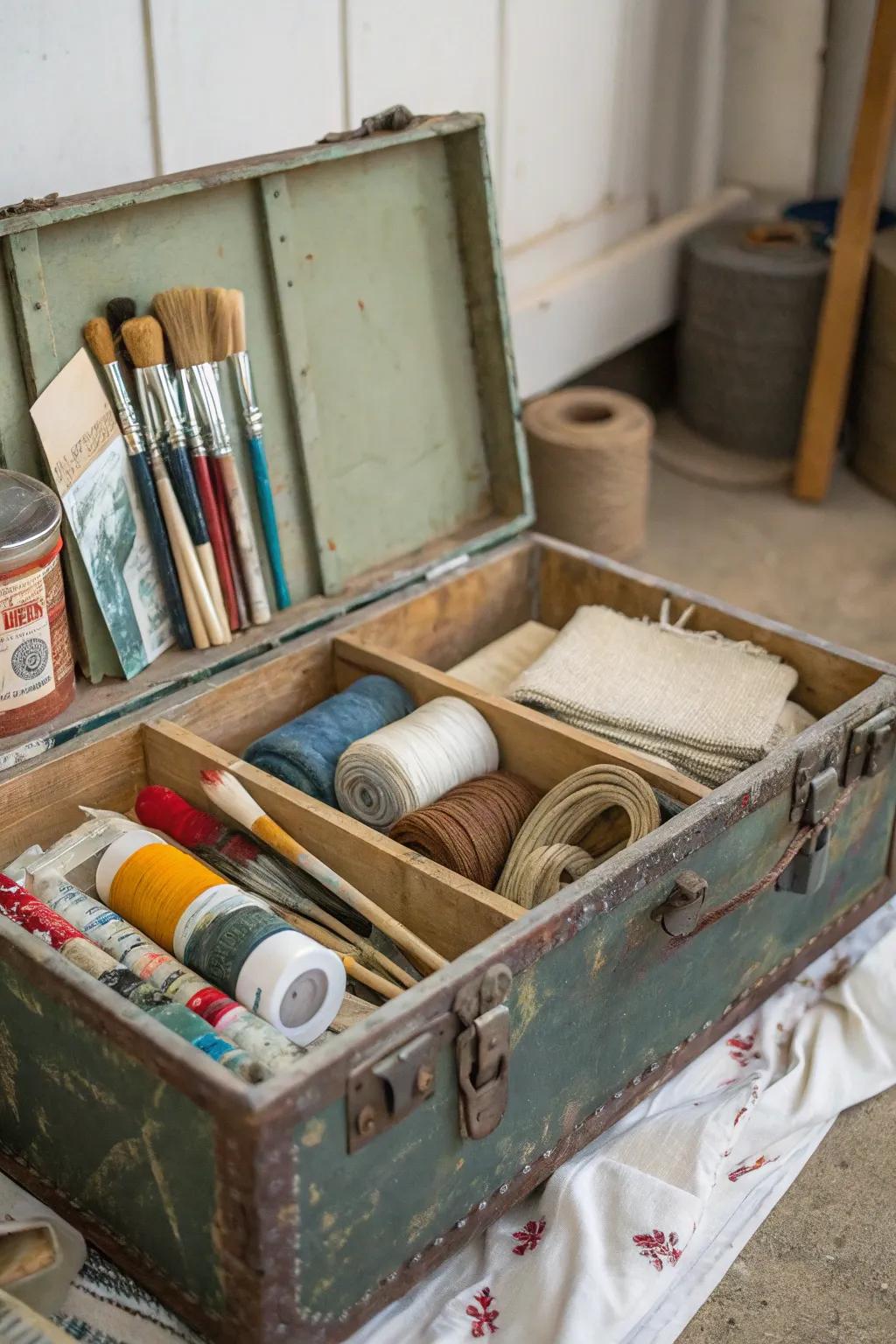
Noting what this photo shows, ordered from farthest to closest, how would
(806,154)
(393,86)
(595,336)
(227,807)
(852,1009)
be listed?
1. (806,154)
2. (595,336)
3. (393,86)
4. (852,1009)
5. (227,807)

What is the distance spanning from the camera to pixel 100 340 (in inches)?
78.4

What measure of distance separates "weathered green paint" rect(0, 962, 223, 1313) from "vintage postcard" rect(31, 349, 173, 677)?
0.62m

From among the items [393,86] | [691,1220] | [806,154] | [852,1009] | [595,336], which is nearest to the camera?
[691,1220]

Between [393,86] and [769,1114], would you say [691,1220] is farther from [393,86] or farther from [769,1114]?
[393,86]

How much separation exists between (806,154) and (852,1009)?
270 centimetres

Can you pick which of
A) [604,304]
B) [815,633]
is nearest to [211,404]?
[815,633]

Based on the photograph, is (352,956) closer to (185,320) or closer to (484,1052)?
(484,1052)

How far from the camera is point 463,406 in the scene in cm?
253

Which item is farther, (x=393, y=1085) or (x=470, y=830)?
(x=470, y=830)

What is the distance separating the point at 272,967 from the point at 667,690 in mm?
866

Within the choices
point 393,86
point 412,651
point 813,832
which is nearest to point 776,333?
point 393,86

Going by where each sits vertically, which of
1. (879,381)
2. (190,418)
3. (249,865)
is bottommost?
(879,381)

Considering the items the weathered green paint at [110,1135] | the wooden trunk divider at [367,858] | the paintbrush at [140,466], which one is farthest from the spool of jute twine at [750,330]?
the weathered green paint at [110,1135]

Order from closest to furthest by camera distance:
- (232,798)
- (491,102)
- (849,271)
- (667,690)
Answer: (232,798) < (667,690) < (491,102) < (849,271)
